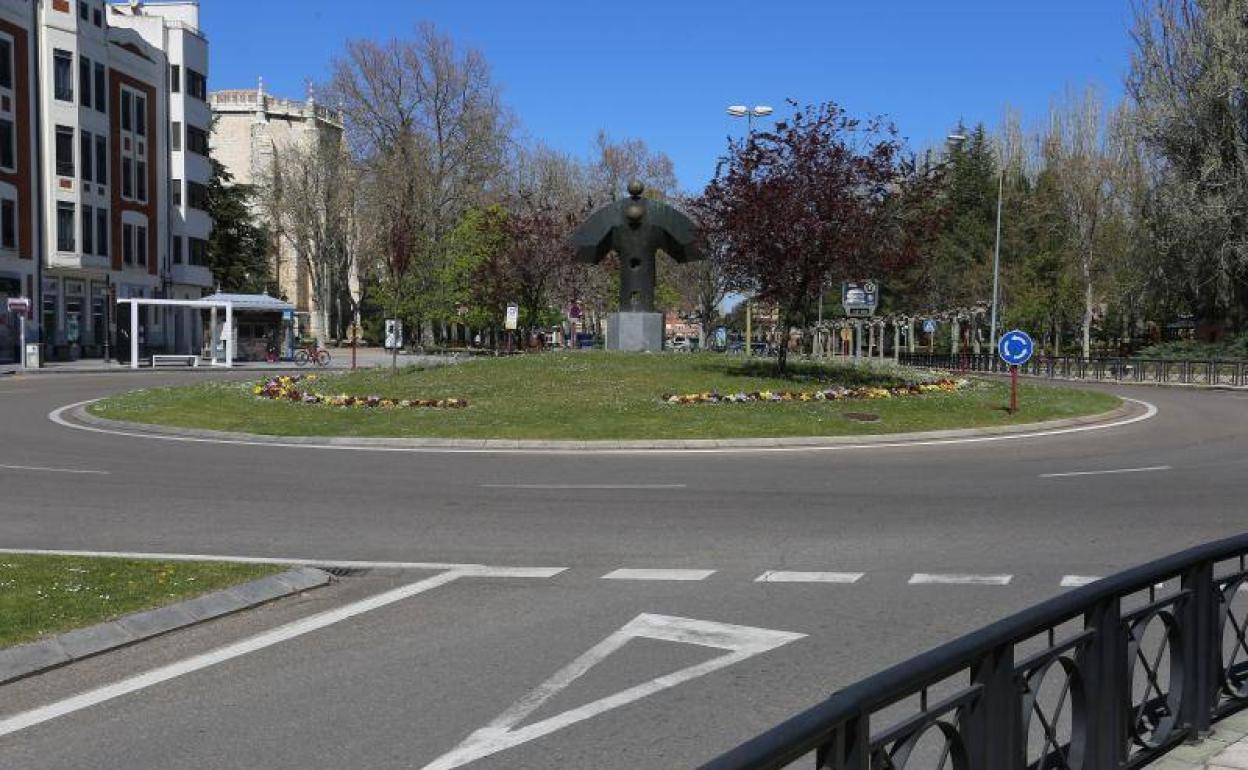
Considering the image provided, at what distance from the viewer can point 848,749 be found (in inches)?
113

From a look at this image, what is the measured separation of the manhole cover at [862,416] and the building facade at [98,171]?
39.0 m

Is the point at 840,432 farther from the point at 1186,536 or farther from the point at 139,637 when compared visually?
the point at 139,637

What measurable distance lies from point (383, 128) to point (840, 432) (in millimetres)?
52274

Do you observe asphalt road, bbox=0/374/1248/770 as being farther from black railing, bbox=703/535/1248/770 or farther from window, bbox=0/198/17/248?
window, bbox=0/198/17/248

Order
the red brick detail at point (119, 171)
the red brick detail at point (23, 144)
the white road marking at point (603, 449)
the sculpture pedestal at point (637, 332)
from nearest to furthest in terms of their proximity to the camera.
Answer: the white road marking at point (603, 449)
the sculpture pedestal at point (637, 332)
the red brick detail at point (23, 144)
the red brick detail at point (119, 171)

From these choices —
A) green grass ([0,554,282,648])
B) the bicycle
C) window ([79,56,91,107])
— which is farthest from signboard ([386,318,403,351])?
green grass ([0,554,282,648])

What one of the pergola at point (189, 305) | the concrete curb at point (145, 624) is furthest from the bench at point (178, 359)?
the concrete curb at point (145, 624)

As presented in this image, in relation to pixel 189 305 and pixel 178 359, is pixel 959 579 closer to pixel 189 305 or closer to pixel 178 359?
pixel 189 305

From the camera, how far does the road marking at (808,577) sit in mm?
8180

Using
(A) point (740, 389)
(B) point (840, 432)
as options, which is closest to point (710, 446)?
(B) point (840, 432)

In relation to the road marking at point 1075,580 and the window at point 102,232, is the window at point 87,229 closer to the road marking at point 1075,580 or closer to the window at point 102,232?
the window at point 102,232

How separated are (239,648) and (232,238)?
3131 inches

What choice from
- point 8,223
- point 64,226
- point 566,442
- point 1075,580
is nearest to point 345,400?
point 566,442

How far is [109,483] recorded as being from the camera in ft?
45.0
